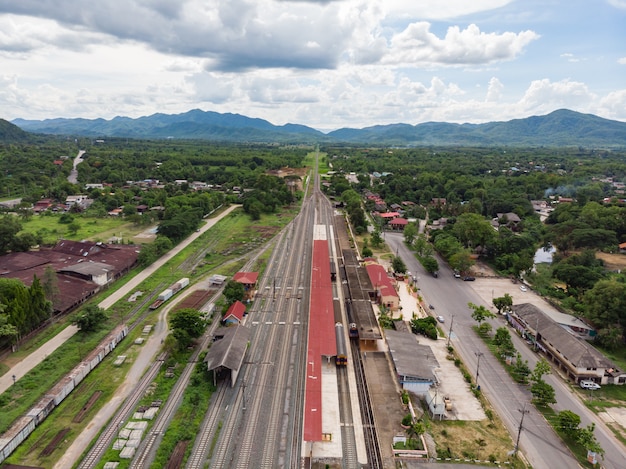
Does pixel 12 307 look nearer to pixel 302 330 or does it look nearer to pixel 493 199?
pixel 302 330

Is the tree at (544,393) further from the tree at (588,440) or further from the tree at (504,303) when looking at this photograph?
the tree at (504,303)

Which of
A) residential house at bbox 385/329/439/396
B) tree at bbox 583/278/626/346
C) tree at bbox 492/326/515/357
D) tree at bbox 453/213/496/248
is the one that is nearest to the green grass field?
residential house at bbox 385/329/439/396

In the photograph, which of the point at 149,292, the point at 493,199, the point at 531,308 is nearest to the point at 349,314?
the point at 531,308

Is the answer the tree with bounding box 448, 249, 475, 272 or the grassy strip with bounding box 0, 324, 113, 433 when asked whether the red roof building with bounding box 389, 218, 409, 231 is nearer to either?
the tree with bounding box 448, 249, 475, 272

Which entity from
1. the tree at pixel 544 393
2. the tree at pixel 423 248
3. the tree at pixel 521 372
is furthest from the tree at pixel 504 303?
the tree at pixel 423 248

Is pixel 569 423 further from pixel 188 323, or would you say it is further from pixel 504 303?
pixel 188 323
